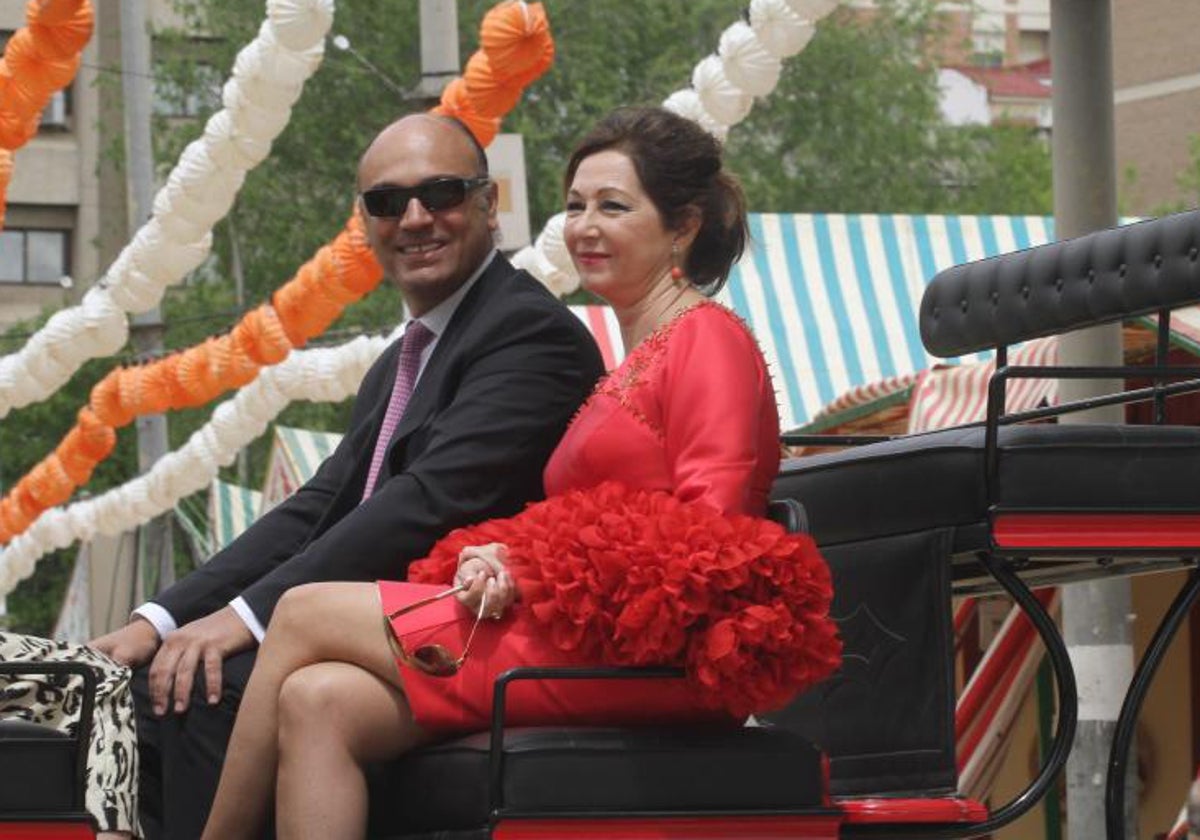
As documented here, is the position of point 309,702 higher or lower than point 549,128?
lower

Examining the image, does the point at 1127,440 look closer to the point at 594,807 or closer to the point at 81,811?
the point at 594,807

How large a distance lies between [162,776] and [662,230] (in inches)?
55.1

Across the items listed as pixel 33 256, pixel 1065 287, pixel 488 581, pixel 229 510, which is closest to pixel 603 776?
pixel 488 581

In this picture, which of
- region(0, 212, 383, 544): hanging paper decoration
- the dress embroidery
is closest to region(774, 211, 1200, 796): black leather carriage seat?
the dress embroidery

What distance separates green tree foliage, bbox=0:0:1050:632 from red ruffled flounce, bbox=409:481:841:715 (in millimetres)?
34192

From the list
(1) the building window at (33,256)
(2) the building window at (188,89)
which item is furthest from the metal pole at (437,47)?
(1) the building window at (33,256)

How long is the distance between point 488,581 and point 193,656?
2.20 feet

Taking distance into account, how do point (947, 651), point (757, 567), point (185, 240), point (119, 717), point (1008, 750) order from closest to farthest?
1. point (757, 567)
2. point (119, 717)
3. point (947, 651)
4. point (1008, 750)
5. point (185, 240)

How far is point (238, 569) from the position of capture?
5.27 metres

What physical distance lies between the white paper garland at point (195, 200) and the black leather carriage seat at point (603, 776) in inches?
333

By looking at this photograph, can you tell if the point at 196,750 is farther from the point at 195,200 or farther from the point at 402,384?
the point at 195,200

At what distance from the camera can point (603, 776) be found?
4191 millimetres

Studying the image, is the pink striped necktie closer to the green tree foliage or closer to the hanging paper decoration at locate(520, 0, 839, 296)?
the hanging paper decoration at locate(520, 0, 839, 296)

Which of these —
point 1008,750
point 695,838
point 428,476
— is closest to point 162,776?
point 428,476
